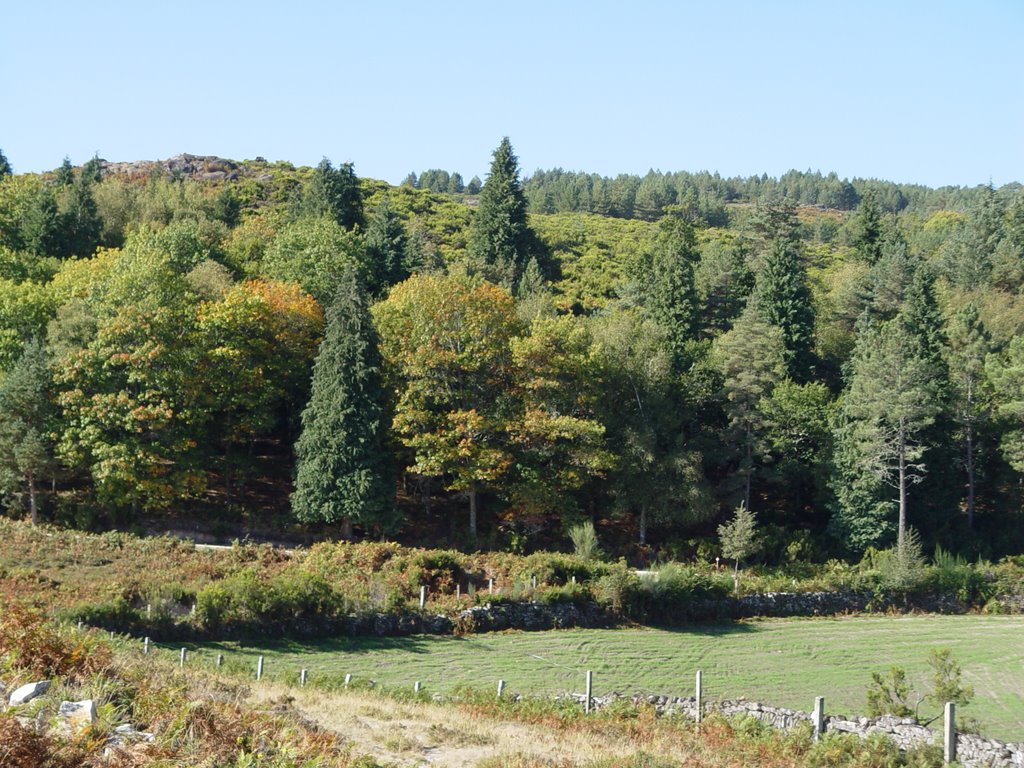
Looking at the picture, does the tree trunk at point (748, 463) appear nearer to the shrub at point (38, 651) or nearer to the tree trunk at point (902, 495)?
the tree trunk at point (902, 495)

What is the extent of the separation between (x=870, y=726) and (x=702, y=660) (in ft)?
39.3

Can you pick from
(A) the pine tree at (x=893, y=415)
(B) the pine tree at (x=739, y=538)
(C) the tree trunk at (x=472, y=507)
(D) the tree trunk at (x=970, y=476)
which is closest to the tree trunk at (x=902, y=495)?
(A) the pine tree at (x=893, y=415)

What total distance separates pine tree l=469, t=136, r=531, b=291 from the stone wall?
46.3 meters

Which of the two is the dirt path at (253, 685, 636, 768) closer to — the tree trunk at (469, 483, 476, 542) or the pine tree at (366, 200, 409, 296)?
the tree trunk at (469, 483, 476, 542)

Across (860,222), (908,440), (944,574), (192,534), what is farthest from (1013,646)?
(860,222)

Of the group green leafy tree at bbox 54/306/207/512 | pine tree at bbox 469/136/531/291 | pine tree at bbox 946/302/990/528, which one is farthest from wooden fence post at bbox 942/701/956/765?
pine tree at bbox 469/136/531/291

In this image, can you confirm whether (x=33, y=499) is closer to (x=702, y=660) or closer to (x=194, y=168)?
(x=702, y=660)

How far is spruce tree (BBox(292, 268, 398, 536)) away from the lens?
40219 mm

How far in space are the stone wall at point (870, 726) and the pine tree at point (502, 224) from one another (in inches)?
1821

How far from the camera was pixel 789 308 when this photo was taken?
53.8m

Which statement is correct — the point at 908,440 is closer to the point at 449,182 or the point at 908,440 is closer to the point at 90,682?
the point at 90,682

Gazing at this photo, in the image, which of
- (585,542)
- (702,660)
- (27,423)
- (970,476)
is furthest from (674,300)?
(27,423)

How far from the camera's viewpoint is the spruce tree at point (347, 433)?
1583 inches

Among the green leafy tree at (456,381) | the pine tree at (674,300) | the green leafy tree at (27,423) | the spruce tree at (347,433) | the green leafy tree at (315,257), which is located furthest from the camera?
the pine tree at (674,300)
